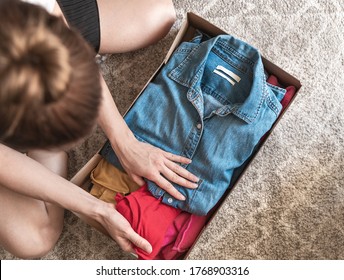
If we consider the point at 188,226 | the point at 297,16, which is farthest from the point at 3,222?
the point at 297,16

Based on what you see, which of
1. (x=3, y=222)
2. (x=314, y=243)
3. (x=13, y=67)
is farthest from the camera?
(x=314, y=243)

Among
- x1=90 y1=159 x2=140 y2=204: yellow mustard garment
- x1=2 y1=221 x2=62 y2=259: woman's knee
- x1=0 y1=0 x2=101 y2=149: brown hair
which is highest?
x1=0 y1=0 x2=101 y2=149: brown hair

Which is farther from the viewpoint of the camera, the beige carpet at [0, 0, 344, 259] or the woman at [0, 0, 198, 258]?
the beige carpet at [0, 0, 344, 259]

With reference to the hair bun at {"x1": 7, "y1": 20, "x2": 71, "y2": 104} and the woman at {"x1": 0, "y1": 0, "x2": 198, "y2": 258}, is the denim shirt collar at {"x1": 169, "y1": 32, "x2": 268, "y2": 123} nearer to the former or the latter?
the woman at {"x1": 0, "y1": 0, "x2": 198, "y2": 258}

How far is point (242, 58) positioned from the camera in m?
0.87

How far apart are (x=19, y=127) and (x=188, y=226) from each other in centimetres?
44

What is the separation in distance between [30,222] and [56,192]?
0.10 metres

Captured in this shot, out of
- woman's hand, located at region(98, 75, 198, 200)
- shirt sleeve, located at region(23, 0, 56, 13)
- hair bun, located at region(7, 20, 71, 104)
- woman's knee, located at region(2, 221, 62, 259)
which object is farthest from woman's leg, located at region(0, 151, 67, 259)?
hair bun, located at region(7, 20, 71, 104)

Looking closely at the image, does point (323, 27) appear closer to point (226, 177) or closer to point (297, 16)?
point (297, 16)

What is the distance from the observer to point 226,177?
0.83m

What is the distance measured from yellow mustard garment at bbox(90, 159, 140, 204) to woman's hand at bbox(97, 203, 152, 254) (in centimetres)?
6

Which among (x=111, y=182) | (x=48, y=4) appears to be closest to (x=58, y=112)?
(x=48, y=4)

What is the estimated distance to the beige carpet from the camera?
3.07 feet

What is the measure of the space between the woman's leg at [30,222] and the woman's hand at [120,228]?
0.43 feet
